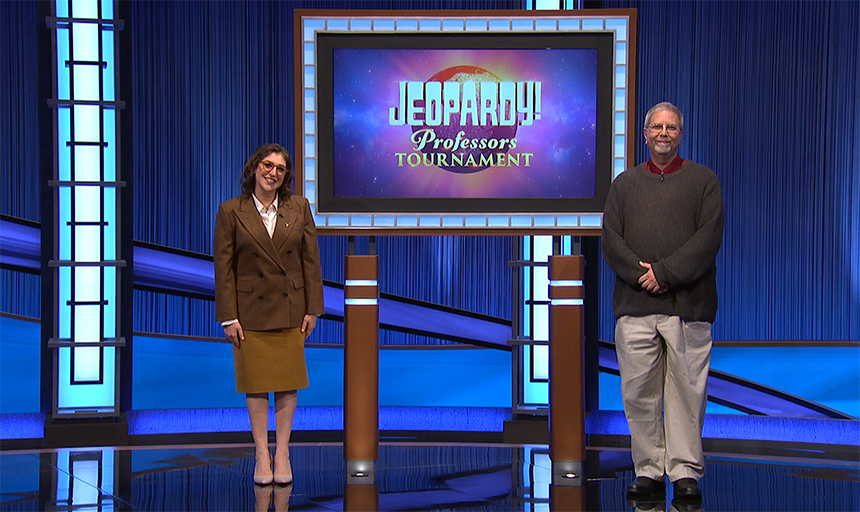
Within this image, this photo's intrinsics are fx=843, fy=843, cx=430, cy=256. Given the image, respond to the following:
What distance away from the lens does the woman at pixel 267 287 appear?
357 cm

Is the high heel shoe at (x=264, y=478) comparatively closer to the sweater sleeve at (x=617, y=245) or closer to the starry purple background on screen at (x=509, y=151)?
the starry purple background on screen at (x=509, y=151)

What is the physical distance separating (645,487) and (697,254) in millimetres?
972

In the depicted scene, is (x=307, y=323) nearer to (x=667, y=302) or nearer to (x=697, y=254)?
(x=667, y=302)

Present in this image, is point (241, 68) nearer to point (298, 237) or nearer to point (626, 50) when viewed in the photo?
point (298, 237)

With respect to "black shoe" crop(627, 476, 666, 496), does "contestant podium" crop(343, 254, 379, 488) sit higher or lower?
higher

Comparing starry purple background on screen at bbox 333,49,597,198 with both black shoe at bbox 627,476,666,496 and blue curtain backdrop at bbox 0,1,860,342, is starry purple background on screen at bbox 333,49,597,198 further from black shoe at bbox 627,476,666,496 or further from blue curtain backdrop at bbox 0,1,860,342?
blue curtain backdrop at bbox 0,1,860,342

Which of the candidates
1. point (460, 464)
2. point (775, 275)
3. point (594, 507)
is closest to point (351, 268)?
point (460, 464)

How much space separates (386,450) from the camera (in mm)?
4578

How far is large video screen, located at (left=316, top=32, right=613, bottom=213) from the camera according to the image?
A: 151 inches

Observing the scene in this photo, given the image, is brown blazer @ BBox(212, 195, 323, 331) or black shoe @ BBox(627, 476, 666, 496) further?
brown blazer @ BBox(212, 195, 323, 331)

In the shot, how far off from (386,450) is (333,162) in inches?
65.6

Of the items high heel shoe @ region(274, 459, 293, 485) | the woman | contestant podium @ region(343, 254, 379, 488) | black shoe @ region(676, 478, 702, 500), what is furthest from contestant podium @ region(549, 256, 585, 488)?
high heel shoe @ region(274, 459, 293, 485)

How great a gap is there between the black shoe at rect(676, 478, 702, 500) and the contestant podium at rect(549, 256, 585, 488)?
490mm

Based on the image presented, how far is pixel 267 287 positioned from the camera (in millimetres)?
3574
